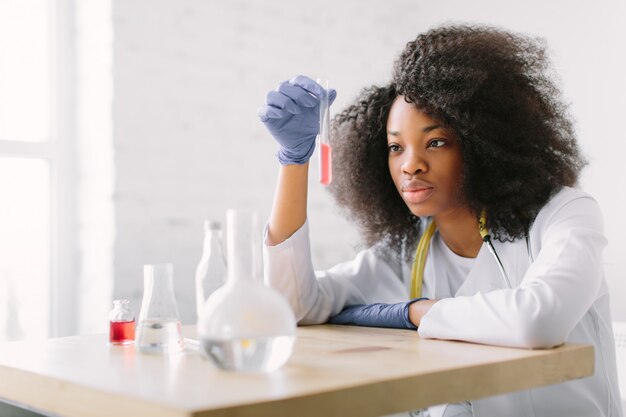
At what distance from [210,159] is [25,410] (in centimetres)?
205

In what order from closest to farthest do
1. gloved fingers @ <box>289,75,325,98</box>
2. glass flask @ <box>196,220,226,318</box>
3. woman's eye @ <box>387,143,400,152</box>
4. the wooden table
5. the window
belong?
the wooden table → glass flask @ <box>196,220,226,318</box> → gloved fingers @ <box>289,75,325,98</box> → woman's eye @ <box>387,143,400,152</box> → the window

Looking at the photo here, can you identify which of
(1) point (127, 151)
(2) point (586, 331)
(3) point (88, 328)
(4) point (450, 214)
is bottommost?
(3) point (88, 328)

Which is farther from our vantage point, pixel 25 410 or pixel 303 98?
pixel 303 98

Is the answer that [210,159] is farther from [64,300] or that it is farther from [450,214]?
[450,214]

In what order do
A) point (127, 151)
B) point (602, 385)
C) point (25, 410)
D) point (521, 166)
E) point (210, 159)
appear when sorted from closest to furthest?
point (25, 410), point (602, 385), point (521, 166), point (127, 151), point (210, 159)

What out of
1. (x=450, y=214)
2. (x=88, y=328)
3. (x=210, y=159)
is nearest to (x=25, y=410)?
(x=450, y=214)

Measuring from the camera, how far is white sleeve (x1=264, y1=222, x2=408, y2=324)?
5.99 ft

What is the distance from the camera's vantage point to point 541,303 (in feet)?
4.45

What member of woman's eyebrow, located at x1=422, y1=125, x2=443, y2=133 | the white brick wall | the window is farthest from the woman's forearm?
the window

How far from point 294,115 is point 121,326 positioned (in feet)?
A: 2.00

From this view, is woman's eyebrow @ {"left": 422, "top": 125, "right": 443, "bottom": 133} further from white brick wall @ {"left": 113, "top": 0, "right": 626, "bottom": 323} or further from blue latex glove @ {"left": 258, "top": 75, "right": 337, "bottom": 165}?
white brick wall @ {"left": 113, "top": 0, "right": 626, "bottom": 323}

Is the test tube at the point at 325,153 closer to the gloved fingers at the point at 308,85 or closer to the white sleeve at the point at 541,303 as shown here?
the gloved fingers at the point at 308,85

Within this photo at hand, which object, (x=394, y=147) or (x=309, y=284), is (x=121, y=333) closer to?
(x=309, y=284)

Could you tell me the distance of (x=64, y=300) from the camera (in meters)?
3.27
